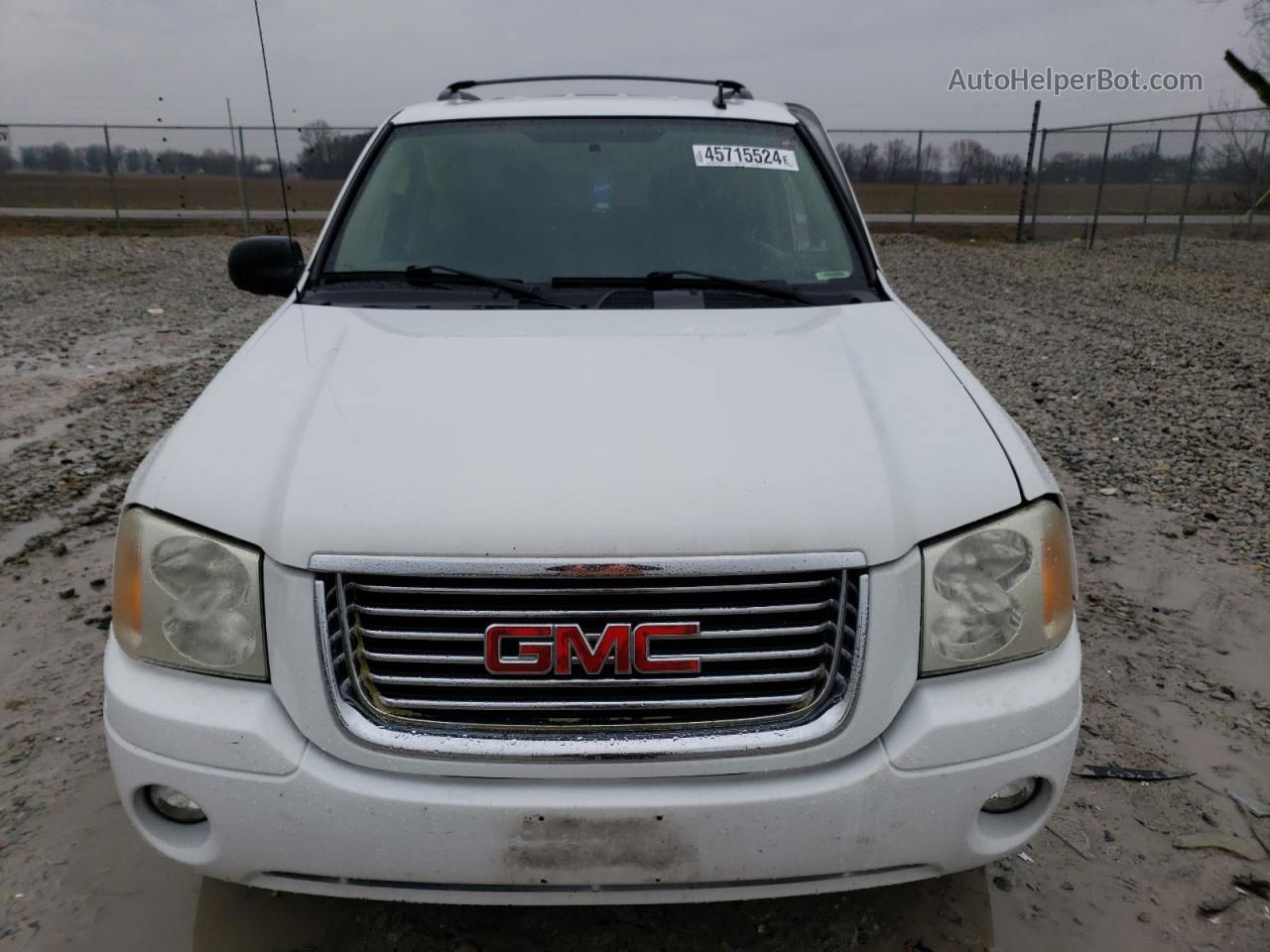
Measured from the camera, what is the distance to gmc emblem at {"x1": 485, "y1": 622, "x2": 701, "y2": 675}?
5.56ft

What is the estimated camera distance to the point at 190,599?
5.93 ft

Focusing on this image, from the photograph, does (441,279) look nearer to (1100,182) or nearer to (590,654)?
(590,654)

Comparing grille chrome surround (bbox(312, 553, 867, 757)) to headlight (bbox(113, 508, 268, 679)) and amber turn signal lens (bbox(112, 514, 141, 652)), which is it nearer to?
headlight (bbox(113, 508, 268, 679))

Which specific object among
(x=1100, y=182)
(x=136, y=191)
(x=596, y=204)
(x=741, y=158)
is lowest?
(x=136, y=191)

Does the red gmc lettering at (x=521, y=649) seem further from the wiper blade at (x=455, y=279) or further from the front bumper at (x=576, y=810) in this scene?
the wiper blade at (x=455, y=279)

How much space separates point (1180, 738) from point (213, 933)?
8.95ft

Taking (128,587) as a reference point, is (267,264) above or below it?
above

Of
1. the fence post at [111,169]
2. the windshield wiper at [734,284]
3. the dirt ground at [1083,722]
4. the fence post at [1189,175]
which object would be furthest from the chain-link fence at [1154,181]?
the fence post at [111,169]

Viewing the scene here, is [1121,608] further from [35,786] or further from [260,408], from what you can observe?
[35,786]

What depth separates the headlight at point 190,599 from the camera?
177cm

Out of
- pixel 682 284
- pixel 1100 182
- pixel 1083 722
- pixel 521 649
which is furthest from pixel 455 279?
pixel 1100 182

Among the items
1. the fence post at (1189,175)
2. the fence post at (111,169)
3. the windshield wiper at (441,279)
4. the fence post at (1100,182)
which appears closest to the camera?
the windshield wiper at (441,279)

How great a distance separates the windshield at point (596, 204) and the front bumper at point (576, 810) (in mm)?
1555

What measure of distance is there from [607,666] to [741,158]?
209 cm
